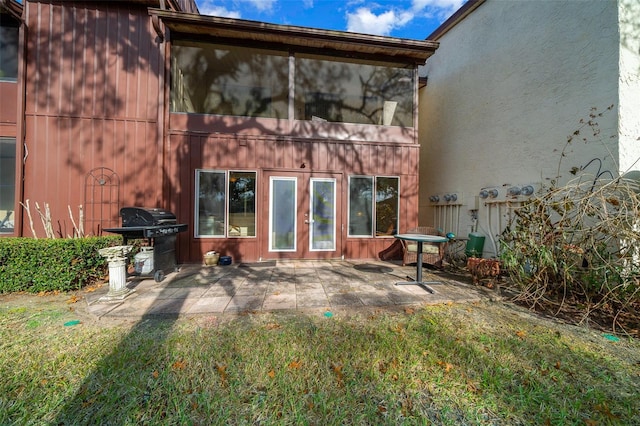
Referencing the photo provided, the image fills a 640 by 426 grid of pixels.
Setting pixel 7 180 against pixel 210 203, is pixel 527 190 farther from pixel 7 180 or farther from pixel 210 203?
pixel 7 180

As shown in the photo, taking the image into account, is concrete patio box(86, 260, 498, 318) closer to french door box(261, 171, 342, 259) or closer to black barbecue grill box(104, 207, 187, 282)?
black barbecue grill box(104, 207, 187, 282)

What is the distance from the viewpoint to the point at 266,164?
5910mm

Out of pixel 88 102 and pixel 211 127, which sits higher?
pixel 88 102

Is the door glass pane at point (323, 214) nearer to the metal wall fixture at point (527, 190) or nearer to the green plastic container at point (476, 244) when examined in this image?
the green plastic container at point (476, 244)

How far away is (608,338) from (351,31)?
6.92m

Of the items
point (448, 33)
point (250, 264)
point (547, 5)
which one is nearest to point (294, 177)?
point (250, 264)

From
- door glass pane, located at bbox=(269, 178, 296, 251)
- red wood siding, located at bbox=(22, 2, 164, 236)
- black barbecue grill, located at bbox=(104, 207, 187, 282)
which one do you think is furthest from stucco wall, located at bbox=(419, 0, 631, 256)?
red wood siding, located at bbox=(22, 2, 164, 236)

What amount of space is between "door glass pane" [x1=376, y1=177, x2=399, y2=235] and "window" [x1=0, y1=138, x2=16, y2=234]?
813 centimetres

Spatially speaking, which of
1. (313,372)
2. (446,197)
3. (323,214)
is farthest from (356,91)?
(313,372)

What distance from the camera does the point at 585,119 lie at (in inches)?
169

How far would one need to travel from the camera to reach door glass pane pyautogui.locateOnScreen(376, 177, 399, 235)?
6359 millimetres

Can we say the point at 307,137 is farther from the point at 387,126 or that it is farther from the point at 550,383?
the point at 550,383

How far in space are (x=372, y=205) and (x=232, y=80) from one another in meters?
4.83

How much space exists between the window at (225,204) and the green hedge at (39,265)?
213cm
